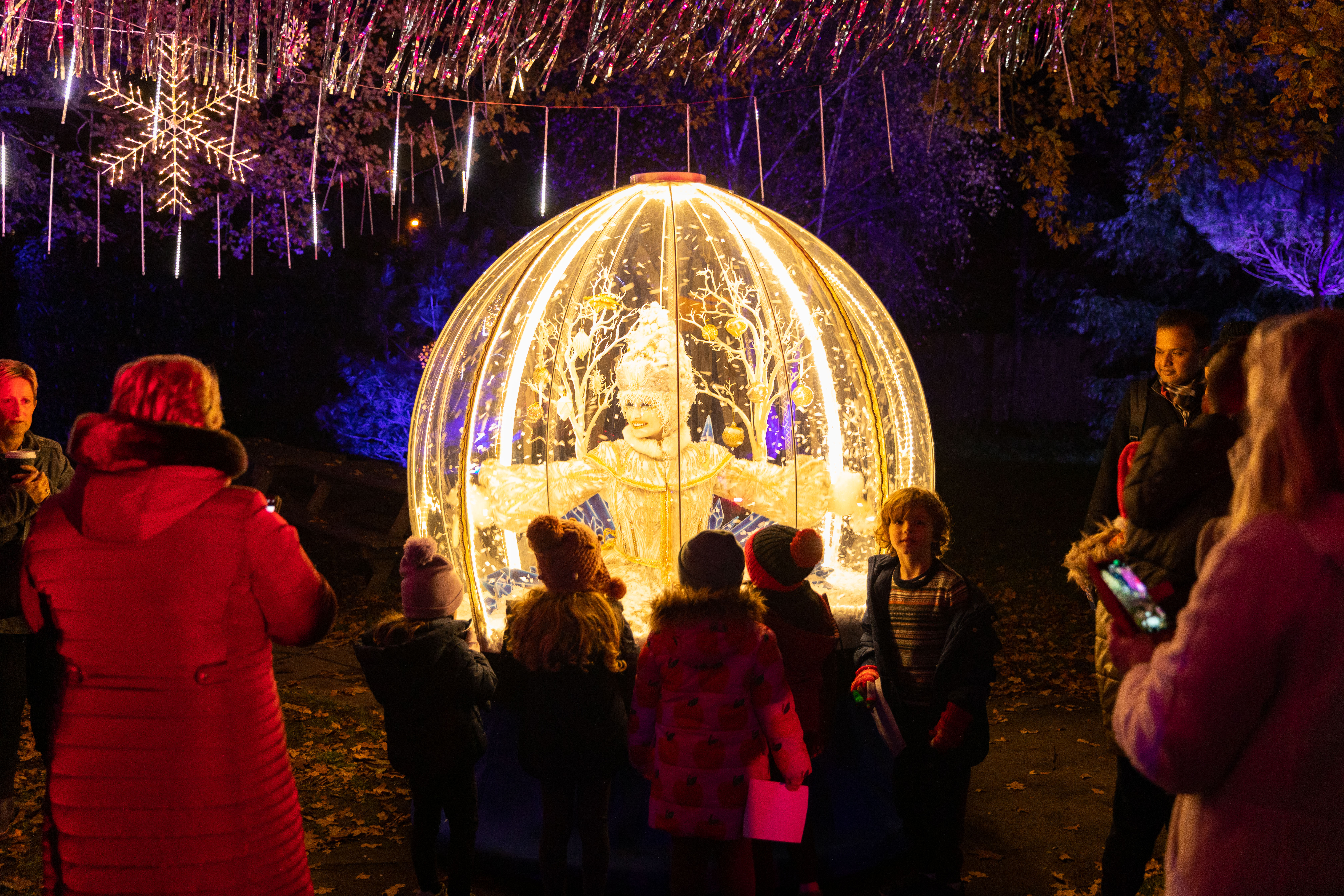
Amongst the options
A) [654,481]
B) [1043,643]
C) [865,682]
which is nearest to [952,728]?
[865,682]

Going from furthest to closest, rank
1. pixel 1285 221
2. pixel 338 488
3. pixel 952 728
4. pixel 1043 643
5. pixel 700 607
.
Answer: pixel 1285 221
pixel 338 488
pixel 1043 643
pixel 952 728
pixel 700 607

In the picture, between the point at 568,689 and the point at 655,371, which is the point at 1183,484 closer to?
the point at 568,689

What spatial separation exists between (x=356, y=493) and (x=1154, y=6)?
26.9 feet

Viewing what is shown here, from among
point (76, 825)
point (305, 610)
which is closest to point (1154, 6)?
point (305, 610)

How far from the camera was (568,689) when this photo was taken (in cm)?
329

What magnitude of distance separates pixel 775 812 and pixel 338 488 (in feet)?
27.8

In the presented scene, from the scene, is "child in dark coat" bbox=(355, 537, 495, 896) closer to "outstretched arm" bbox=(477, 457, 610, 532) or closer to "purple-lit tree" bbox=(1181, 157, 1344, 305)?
"outstretched arm" bbox=(477, 457, 610, 532)

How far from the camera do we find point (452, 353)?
4984 mm

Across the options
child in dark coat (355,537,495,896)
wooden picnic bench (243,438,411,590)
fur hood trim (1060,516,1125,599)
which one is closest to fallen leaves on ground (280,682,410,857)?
→ child in dark coat (355,537,495,896)

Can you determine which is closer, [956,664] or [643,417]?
[956,664]

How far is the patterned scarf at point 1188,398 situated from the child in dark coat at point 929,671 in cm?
100

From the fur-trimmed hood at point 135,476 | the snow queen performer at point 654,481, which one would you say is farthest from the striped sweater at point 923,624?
the fur-trimmed hood at point 135,476

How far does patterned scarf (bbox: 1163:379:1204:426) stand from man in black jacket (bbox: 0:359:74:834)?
4089 millimetres

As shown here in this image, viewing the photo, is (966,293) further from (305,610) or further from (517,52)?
(305,610)
